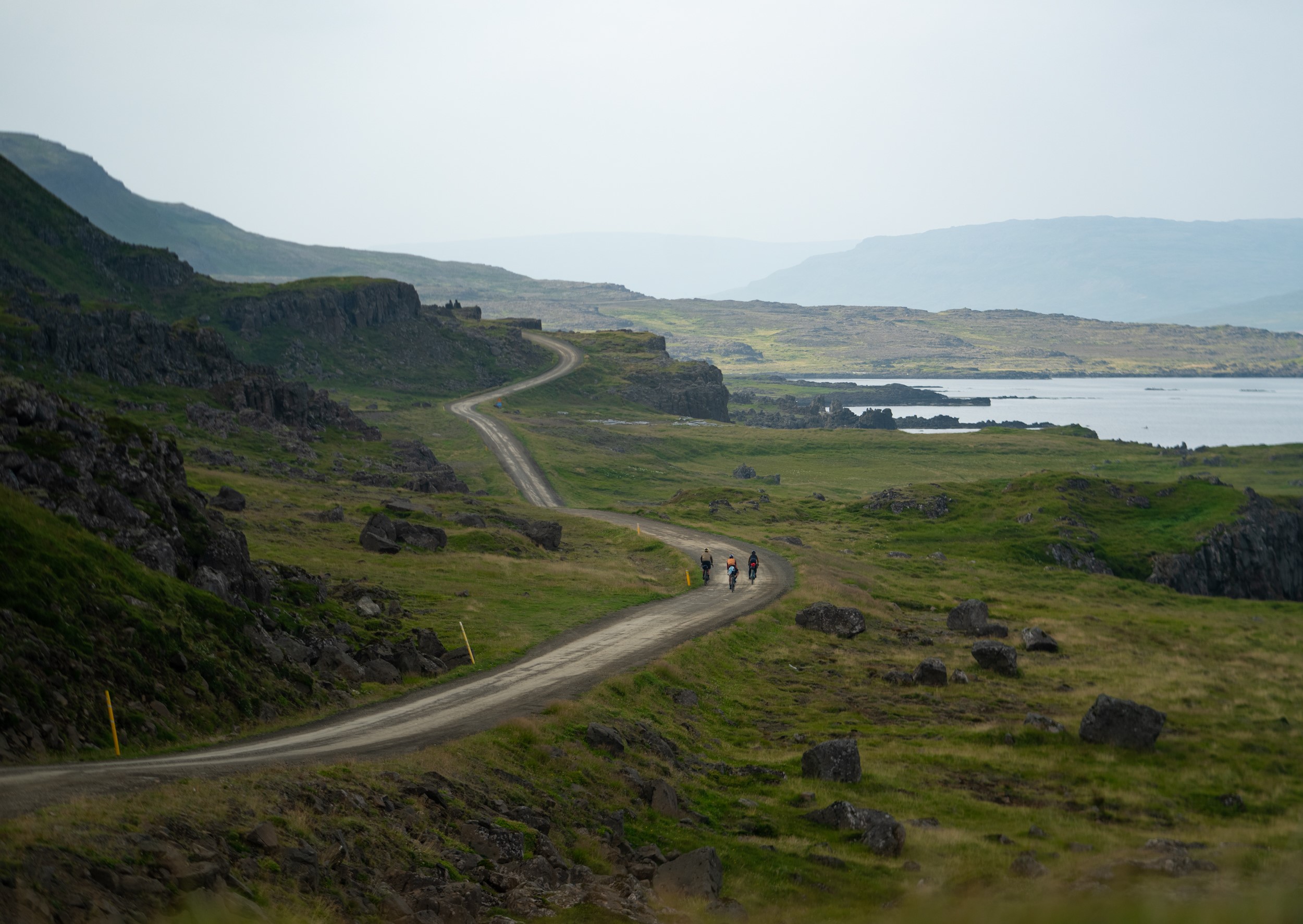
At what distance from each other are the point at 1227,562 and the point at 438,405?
13620cm

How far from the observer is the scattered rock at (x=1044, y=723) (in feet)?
124

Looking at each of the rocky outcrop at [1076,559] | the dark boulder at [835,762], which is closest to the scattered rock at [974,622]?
the dark boulder at [835,762]

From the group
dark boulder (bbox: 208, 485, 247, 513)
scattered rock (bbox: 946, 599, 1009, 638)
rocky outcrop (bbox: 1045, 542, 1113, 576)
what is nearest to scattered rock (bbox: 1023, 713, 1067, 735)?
scattered rock (bbox: 946, 599, 1009, 638)

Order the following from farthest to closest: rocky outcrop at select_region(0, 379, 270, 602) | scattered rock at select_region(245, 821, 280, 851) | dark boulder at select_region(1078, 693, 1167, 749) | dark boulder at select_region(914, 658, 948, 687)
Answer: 1. dark boulder at select_region(914, 658, 948, 687)
2. dark boulder at select_region(1078, 693, 1167, 749)
3. rocky outcrop at select_region(0, 379, 270, 602)
4. scattered rock at select_region(245, 821, 280, 851)

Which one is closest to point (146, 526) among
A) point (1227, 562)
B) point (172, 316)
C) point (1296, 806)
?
point (1296, 806)

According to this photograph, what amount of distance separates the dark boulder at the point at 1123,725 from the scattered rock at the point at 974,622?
21309 mm

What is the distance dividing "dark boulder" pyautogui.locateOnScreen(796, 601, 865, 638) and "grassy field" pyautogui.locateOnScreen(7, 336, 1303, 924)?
119 centimetres

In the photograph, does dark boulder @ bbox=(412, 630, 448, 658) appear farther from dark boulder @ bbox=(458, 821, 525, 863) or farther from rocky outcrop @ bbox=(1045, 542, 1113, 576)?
rocky outcrop @ bbox=(1045, 542, 1113, 576)

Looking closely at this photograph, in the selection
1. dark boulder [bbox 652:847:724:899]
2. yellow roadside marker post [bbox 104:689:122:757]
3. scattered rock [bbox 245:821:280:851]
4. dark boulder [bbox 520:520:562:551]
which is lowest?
dark boulder [bbox 520:520:562:551]

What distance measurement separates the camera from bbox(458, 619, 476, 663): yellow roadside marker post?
138 ft

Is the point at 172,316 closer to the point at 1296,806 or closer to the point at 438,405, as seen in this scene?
the point at 438,405

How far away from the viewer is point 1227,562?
93000 millimetres

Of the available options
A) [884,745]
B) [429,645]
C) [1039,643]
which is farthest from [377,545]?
[1039,643]

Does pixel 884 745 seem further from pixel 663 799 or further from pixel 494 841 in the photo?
pixel 494 841
